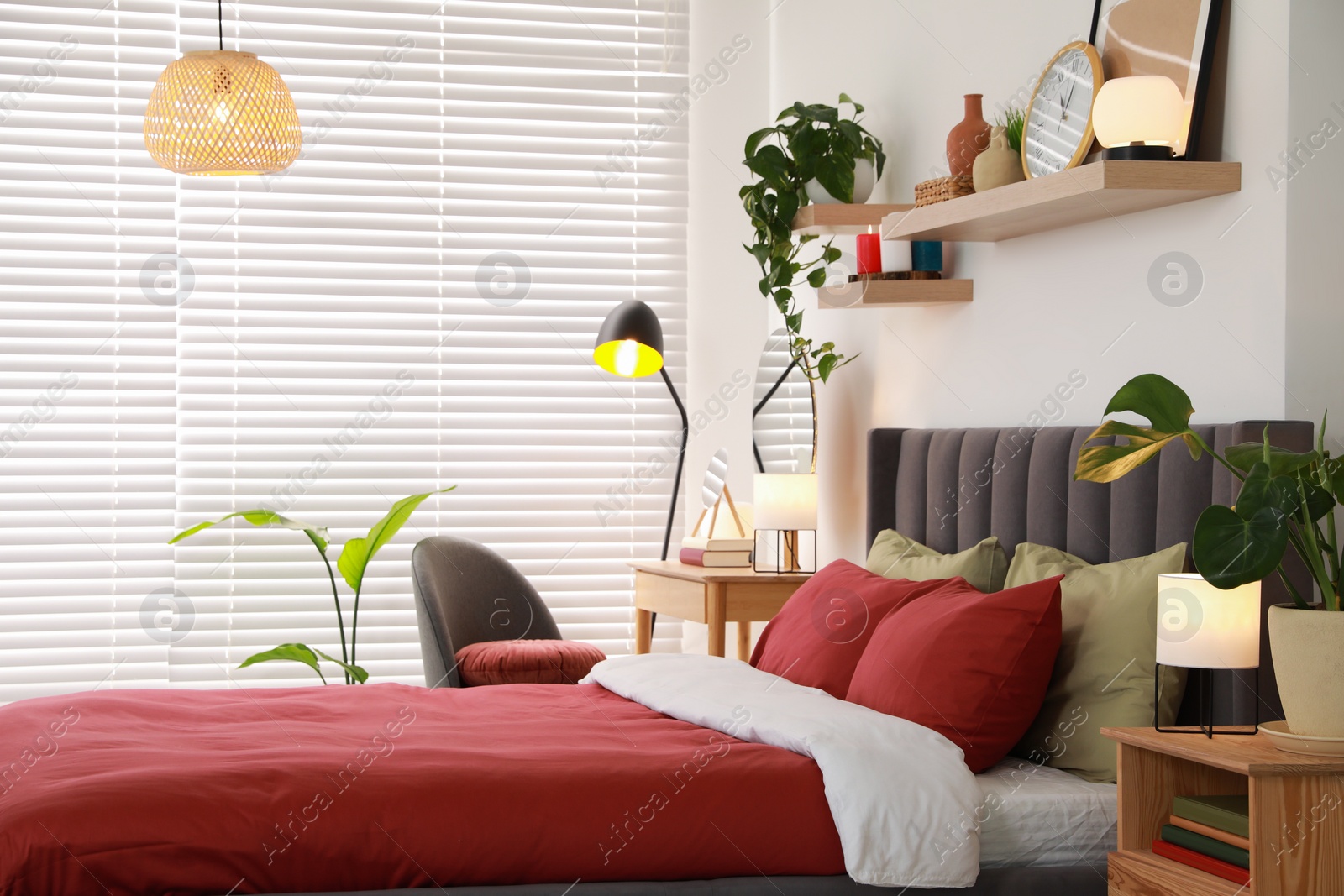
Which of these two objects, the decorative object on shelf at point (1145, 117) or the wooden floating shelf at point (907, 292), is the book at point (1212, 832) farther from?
the wooden floating shelf at point (907, 292)

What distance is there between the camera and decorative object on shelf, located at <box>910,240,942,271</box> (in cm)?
341

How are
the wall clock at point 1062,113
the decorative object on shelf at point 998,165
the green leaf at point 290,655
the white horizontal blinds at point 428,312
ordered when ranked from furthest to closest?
the white horizontal blinds at point 428,312
the green leaf at point 290,655
the decorative object on shelf at point 998,165
the wall clock at point 1062,113

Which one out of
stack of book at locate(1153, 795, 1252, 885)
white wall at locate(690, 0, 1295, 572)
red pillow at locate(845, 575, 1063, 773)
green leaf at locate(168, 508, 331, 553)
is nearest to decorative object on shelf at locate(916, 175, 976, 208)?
white wall at locate(690, 0, 1295, 572)

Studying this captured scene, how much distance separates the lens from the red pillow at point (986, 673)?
7.60ft

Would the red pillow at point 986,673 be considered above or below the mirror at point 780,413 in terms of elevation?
below

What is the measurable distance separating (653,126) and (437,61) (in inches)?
33.2

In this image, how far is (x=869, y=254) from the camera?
354 centimetres

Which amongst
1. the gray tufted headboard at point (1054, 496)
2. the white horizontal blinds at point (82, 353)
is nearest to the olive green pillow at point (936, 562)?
the gray tufted headboard at point (1054, 496)

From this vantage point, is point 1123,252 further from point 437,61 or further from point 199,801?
point 437,61

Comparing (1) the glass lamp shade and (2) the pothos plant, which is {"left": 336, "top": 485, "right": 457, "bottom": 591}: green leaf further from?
(2) the pothos plant

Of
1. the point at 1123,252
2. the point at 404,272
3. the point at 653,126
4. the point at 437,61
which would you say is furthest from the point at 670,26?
the point at 1123,252

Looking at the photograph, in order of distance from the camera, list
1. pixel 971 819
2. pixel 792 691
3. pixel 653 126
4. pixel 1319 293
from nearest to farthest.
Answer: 1. pixel 971 819
2. pixel 1319 293
3. pixel 792 691
4. pixel 653 126

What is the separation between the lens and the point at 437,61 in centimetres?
471

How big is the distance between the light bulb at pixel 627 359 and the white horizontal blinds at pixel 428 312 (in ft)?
1.13
